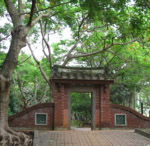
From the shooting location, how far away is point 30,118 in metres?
10.7

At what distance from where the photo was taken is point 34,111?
10727 millimetres

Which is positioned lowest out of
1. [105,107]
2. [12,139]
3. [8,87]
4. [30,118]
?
[12,139]

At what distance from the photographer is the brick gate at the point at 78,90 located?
1063 cm

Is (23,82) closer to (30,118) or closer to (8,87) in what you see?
(30,118)

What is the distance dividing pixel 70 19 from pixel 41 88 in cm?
1177

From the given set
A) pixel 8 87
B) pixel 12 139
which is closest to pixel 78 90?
pixel 8 87

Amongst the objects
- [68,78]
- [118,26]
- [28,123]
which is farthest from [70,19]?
[28,123]

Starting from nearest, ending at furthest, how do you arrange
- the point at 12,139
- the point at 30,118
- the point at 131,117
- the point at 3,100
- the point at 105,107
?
the point at 12,139
the point at 3,100
the point at 30,118
the point at 105,107
the point at 131,117

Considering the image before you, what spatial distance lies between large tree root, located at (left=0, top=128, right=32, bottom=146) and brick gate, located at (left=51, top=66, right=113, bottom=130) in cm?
326

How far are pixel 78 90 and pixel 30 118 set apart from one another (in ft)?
9.08

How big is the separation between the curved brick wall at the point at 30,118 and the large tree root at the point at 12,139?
3.22 meters

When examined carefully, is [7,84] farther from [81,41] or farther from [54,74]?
[81,41]

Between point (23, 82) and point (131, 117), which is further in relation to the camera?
point (23, 82)

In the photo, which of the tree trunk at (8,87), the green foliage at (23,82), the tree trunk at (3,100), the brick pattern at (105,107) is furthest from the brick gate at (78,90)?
the green foliage at (23,82)
